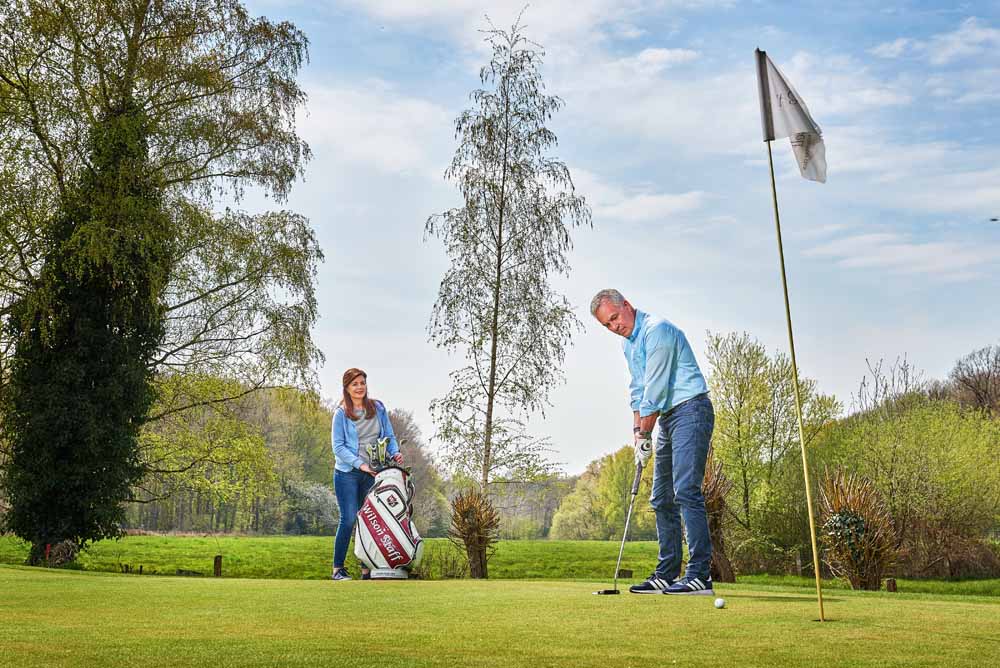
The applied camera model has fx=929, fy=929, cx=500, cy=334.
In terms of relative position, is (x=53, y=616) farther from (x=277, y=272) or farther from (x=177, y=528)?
(x=177, y=528)

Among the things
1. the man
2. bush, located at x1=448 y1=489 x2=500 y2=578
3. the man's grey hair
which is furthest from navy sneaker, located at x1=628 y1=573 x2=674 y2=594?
bush, located at x1=448 y1=489 x2=500 y2=578

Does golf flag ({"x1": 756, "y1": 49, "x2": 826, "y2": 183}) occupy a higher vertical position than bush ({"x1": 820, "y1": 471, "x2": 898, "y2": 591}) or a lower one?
higher

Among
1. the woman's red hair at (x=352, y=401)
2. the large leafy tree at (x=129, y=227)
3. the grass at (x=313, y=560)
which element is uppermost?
the large leafy tree at (x=129, y=227)

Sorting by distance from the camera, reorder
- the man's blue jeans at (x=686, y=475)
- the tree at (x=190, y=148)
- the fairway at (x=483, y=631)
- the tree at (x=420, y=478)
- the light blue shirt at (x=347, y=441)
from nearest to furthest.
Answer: the fairway at (x=483, y=631)
the man's blue jeans at (x=686, y=475)
the light blue shirt at (x=347, y=441)
the tree at (x=190, y=148)
the tree at (x=420, y=478)

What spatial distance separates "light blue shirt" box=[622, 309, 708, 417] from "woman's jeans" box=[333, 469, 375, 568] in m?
5.87

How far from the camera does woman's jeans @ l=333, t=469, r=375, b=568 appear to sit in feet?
39.9

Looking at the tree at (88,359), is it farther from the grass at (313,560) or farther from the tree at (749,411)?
the tree at (749,411)

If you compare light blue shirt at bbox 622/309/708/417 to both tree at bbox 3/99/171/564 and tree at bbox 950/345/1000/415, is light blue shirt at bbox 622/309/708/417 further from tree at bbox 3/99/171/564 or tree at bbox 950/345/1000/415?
tree at bbox 950/345/1000/415

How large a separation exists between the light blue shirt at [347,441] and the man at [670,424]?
17.2 feet

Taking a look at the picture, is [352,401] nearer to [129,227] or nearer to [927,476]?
[129,227]

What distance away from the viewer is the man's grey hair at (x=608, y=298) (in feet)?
24.3

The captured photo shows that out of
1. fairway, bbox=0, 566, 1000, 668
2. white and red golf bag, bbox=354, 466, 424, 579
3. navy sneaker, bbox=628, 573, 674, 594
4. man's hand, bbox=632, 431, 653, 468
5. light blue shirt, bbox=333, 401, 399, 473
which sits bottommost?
fairway, bbox=0, 566, 1000, 668

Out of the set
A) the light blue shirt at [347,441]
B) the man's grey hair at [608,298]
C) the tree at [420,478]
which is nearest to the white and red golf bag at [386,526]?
the light blue shirt at [347,441]

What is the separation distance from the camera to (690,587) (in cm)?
729
